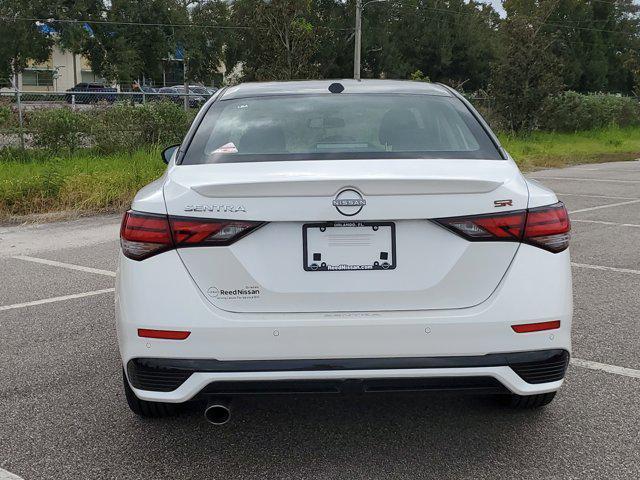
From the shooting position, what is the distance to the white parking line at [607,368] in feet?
13.5

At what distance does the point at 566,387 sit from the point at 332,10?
6153cm

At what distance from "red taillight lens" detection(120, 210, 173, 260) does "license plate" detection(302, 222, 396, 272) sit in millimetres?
536

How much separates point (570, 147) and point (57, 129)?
1703cm

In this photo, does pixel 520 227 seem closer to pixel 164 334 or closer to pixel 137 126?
pixel 164 334

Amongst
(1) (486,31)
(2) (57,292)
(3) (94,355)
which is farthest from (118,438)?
(1) (486,31)

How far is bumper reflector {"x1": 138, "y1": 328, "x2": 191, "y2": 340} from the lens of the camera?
2754mm

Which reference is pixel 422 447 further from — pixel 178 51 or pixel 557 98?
pixel 178 51

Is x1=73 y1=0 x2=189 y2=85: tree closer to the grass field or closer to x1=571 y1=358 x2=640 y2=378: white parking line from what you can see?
the grass field

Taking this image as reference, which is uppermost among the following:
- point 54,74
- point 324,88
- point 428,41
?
point 428,41

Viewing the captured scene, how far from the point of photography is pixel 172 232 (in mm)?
2783

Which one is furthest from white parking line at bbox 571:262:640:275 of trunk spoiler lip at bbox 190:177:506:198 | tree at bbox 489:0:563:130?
tree at bbox 489:0:563:130

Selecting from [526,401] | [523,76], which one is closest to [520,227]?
[526,401]

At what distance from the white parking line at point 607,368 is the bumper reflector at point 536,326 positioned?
1534mm

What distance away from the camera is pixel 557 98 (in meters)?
27.6
